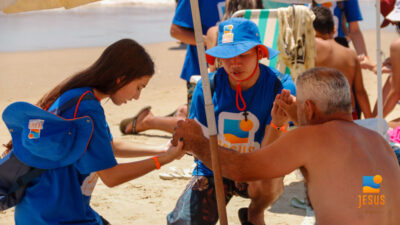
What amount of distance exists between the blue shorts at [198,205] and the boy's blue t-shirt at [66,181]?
813 mm

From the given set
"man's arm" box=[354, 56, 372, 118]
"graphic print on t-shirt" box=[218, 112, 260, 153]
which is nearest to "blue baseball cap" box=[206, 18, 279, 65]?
"graphic print on t-shirt" box=[218, 112, 260, 153]

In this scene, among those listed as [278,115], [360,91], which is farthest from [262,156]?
[360,91]

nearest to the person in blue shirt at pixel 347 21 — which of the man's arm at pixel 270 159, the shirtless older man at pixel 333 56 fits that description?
the shirtless older man at pixel 333 56

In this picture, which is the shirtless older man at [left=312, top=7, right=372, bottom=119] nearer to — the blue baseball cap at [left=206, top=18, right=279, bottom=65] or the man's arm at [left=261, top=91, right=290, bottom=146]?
the blue baseball cap at [left=206, top=18, right=279, bottom=65]

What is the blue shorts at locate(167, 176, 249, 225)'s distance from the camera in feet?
11.8

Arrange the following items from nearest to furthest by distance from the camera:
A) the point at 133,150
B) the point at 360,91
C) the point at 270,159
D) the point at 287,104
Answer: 1. the point at 270,159
2. the point at 287,104
3. the point at 133,150
4. the point at 360,91

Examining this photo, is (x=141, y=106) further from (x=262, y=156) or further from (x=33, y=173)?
(x=262, y=156)

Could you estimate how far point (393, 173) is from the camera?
9.14 ft

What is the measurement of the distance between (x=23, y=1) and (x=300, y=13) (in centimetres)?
262

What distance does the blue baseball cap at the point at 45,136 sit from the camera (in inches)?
109

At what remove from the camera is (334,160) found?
8.84ft

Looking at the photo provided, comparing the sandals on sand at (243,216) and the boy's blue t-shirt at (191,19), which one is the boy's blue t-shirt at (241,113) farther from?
the boy's blue t-shirt at (191,19)

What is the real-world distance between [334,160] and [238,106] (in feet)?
3.76

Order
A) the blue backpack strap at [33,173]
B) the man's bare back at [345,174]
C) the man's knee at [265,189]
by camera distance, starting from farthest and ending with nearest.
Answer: the man's knee at [265,189] → the blue backpack strap at [33,173] → the man's bare back at [345,174]
